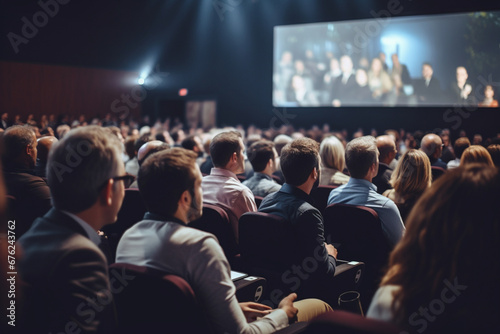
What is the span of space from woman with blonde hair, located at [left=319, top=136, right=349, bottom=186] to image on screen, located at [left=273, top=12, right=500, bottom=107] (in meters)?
7.59

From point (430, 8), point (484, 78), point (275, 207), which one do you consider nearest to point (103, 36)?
point (430, 8)

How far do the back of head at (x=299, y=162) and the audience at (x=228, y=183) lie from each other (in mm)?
625

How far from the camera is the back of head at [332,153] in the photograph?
4.52 m

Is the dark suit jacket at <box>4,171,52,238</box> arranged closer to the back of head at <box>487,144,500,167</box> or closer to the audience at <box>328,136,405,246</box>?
the audience at <box>328,136,405,246</box>

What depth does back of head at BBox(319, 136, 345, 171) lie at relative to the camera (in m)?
4.52

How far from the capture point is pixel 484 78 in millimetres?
10531

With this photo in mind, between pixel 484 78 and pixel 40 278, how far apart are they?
11233 mm

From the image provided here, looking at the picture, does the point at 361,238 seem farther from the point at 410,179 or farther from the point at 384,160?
the point at 384,160

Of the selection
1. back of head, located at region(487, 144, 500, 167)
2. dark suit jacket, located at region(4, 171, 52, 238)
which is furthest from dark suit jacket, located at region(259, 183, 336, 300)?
back of head, located at region(487, 144, 500, 167)

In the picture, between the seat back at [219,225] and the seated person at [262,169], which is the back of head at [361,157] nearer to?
the seated person at [262,169]

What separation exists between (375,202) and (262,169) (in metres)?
1.17

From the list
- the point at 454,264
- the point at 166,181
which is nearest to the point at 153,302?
the point at 166,181

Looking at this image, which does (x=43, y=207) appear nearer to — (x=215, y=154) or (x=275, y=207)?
(x=215, y=154)

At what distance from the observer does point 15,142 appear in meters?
3.43
